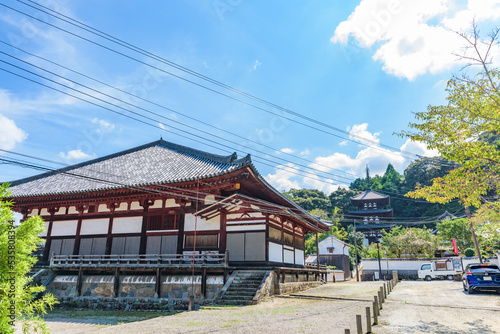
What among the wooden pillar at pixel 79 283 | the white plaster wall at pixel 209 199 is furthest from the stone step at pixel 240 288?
the wooden pillar at pixel 79 283

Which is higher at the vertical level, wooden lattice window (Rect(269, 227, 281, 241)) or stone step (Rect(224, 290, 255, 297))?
wooden lattice window (Rect(269, 227, 281, 241))

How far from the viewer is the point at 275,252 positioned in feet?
60.7

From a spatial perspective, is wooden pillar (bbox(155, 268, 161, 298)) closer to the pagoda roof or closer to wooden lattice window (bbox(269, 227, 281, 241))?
wooden lattice window (bbox(269, 227, 281, 241))

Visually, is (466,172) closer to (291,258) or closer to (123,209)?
(291,258)

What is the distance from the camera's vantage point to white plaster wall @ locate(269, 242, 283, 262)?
17.8m

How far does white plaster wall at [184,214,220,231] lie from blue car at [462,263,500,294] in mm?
13915

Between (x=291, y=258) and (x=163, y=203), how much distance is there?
9818 mm

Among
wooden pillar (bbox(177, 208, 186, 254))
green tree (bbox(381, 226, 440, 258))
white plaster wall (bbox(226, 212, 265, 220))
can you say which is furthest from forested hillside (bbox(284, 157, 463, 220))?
wooden pillar (bbox(177, 208, 186, 254))

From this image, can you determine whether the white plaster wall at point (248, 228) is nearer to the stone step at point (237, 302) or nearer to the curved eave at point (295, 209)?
the curved eave at point (295, 209)

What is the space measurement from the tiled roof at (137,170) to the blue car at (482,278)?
A: 43.3ft

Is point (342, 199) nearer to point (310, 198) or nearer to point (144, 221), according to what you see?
point (310, 198)

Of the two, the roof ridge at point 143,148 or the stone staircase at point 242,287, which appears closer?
the stone staircase at point 242,287

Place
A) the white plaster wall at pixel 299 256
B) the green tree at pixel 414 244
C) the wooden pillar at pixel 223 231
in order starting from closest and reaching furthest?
the wooden pillar at pixel 223 231 → the white plaster wall at pixel 299 256 → the green tree at pixel 414 244

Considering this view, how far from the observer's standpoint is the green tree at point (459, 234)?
3744 cm
